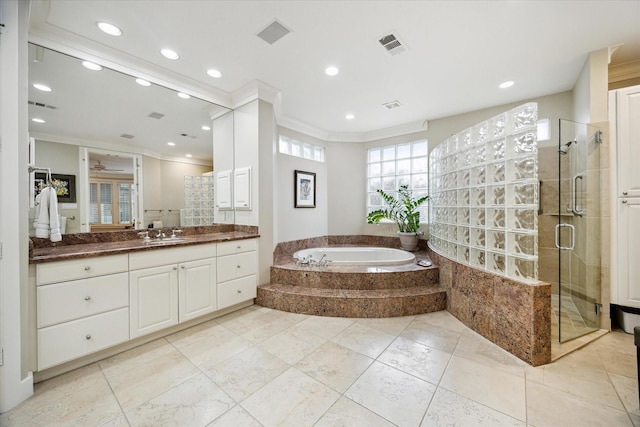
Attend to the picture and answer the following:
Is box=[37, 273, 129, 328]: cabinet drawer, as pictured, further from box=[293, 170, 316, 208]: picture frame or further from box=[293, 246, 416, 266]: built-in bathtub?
box=[293, 170, 316, 208]: picture frame

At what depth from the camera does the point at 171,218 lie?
9.20ft

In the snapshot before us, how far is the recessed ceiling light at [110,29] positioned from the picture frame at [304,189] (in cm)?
261

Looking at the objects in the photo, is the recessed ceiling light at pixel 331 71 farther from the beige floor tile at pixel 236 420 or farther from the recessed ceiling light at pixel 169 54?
the beige floor tile at pixel 236 420

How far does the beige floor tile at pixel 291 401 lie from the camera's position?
133 cm

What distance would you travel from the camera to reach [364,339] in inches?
84.8

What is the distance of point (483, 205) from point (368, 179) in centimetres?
277

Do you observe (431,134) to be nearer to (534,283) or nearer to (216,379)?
(534,283)

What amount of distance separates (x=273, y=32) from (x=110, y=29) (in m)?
1.30

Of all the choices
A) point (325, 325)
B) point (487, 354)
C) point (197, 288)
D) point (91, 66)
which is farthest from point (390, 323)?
point (91, 66)

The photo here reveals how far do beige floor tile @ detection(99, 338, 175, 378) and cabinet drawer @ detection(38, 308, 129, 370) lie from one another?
137mm

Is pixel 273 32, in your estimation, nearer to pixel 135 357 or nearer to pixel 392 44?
pixel 392 44

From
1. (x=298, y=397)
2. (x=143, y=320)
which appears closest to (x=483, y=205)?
(x=298, y=397)

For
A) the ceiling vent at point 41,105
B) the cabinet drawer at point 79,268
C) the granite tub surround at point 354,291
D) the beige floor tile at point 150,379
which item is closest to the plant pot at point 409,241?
the granite tub surround at point 354,291

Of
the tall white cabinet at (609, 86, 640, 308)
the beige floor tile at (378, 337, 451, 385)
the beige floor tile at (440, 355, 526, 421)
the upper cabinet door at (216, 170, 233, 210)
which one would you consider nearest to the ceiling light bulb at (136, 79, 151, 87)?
the upper cabinet door at (216, 170, 233, 210)
